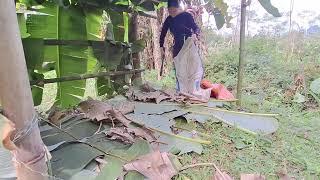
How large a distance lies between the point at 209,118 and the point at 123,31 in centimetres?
146

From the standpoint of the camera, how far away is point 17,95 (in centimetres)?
132

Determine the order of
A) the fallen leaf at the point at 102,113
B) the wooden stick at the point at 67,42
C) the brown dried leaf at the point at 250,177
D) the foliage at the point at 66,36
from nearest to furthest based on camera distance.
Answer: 1. the brown dried leaf at the point at 250,177
2. the fallen leaf at the point at 102,113
3. the wooden stick at the point at 67,42
4. the foliage at the point at 66,36

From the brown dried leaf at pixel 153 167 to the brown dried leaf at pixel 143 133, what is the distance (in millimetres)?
308

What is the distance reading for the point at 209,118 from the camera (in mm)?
2750

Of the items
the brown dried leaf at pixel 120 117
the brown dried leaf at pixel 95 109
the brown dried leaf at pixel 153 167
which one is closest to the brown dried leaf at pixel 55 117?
the brown dried leaf at pixel 95 109

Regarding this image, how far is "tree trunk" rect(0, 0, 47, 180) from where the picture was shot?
1.27 meters

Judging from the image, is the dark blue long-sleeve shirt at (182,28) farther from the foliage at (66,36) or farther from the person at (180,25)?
the foliage at (66,36)

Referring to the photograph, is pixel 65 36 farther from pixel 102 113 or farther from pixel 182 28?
pixel 182 28

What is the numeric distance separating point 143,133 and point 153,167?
43 cm

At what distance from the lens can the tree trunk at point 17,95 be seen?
4.16ft

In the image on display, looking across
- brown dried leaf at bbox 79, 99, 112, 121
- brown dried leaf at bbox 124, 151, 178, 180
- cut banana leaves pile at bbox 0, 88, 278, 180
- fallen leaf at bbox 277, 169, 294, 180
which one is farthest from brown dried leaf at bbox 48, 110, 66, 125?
fallen leaf at bbox 277, 169, 294, 180

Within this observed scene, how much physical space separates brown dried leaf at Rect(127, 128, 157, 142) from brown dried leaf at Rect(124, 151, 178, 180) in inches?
12.1

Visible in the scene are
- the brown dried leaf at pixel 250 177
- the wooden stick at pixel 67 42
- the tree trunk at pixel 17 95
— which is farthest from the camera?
the wooden stick at pixel 67 42

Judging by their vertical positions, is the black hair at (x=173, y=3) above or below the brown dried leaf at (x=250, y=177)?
above
